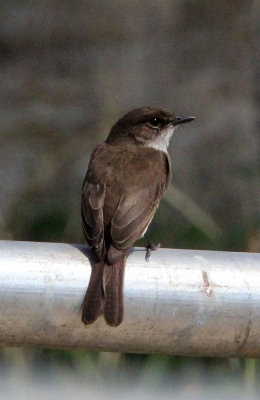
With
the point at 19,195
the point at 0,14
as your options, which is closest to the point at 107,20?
the point at 0,14

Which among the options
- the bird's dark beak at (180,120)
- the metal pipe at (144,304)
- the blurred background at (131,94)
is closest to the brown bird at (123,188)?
the bird's dark beak at (180,120)

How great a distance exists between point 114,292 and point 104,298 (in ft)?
0.14

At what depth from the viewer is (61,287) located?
223cm

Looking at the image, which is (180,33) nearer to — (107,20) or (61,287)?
(107,20)

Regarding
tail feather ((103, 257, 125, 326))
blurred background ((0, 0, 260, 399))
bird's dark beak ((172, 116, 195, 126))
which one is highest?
tail feather ((103, 257, 125, 326))

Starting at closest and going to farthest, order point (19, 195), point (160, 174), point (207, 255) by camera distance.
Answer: point (207, 255)
point (160, 174)
point (19, 195)

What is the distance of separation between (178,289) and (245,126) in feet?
13.6

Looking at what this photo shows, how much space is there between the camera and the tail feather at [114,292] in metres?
2.30

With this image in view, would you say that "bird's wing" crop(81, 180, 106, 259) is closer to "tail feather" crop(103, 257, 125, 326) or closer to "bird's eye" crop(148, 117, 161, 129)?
"tail feather" crop(103, 257, 125, 326)

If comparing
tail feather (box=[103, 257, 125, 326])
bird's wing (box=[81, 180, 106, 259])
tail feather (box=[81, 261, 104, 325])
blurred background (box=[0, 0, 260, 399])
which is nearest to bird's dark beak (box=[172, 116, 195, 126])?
bird's wing (box=[81, 180, 106, 259])

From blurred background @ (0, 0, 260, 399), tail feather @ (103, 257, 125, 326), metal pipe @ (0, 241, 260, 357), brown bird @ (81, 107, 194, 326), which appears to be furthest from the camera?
blurred background @ (0, 0, 260, 399)

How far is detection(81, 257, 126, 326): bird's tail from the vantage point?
7.46 feet

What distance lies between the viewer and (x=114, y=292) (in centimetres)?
299

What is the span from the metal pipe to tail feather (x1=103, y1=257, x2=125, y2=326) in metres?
0.03
